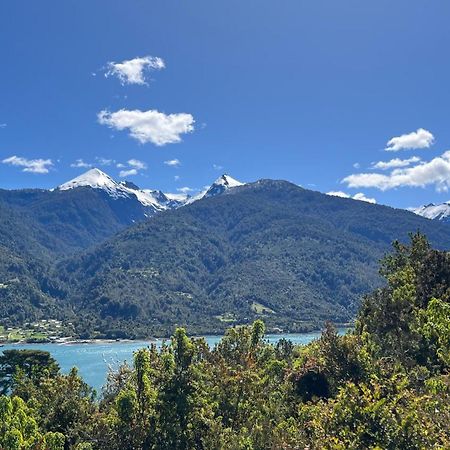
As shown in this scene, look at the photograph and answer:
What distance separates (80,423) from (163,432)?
30.8ft

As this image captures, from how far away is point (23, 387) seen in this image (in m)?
60.6

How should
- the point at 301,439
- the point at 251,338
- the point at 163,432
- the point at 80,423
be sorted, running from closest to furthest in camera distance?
the point at 301,439 < the point at 163,432 < the point at 80,423 < the point at 251,338

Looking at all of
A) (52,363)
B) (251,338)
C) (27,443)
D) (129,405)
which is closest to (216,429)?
(129,405)

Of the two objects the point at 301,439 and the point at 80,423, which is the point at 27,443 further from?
the point at 301,439

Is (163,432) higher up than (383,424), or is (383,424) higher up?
(383,424)

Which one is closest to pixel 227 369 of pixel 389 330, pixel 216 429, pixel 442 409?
pixel 216 429

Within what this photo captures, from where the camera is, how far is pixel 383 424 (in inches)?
890

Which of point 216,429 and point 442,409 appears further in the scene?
point 216,429

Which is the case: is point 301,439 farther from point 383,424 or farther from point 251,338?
point 251,338

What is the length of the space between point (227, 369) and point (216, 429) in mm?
7553

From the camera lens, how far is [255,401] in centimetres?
3816

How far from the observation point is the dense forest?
77.8 ft

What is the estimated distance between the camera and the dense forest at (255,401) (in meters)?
23.7

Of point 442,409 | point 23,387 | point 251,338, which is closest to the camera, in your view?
point 442,409
